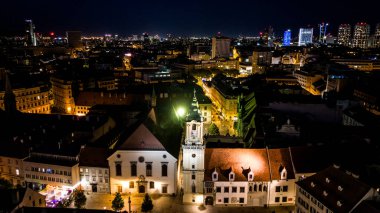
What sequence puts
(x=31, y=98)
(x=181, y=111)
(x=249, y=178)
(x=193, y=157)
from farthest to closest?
(x=31, y=98)
(x=181, y=111)
(x=193, y=157)
(x=249, y=178)

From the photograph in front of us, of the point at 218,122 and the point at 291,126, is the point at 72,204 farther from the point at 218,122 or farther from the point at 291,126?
the point at 218,122

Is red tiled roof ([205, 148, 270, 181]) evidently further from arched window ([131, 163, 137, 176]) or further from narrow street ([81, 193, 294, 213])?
arched window ([131, 163, 137, 176])

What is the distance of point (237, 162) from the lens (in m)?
60.7

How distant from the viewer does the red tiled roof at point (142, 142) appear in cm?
6512

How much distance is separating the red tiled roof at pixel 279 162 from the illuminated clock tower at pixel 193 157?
11520 mm

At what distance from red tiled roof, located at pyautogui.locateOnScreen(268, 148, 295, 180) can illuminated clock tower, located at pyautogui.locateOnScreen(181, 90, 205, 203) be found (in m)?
11.5

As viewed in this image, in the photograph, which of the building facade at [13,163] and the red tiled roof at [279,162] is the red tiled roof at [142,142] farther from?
the building facade at [13,163]

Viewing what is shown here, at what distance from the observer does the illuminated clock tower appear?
59406 mm

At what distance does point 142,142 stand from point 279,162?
24.0m

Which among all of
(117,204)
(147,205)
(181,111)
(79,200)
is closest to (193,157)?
(147,205)

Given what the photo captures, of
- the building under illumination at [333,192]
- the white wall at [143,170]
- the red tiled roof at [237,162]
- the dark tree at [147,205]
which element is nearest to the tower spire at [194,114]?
the red tiled roof at [237,162]

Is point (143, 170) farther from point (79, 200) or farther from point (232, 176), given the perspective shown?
point (232, 176)

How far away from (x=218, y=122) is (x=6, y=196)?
7720 cm

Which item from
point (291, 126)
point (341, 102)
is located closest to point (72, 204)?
point (291, 126)
